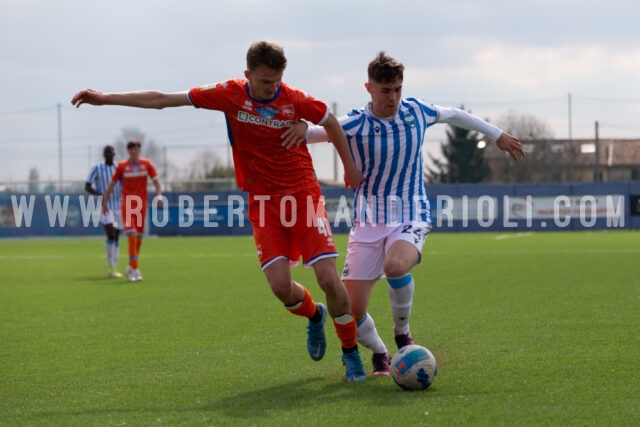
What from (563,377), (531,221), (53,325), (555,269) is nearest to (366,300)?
(563,377)

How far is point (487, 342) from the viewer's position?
24.3ft

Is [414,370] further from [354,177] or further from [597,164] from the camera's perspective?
[597,164]

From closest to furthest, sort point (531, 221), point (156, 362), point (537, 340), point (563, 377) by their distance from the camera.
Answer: point (563, 377), point (156, 362), point (537, 340), point (531, 221)

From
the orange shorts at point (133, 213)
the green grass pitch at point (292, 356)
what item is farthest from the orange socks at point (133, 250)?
the green grass pitch at point (292, 356)

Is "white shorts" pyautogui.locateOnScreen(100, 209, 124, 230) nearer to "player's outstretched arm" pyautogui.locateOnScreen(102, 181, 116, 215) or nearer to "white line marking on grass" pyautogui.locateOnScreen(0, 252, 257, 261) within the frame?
"player's outstretched arm" pyautogui.locateOnScreen(102, 181, 116, 215)

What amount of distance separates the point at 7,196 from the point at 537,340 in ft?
110

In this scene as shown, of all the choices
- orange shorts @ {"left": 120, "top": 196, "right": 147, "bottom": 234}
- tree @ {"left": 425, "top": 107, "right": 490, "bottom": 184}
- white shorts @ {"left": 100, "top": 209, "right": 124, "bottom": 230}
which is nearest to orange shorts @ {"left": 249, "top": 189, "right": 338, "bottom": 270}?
orange shorts @ {"left": 120, "top": 196, "right": 147, "bottom": 234}

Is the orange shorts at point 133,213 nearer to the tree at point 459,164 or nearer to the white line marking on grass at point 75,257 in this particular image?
the white line marking on grass at point 75,257

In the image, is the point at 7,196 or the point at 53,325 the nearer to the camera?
the point at 53,325

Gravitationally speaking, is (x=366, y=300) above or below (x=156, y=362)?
above

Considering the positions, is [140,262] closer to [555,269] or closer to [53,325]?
[555,269]

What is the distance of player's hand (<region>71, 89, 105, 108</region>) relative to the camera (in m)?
5.96

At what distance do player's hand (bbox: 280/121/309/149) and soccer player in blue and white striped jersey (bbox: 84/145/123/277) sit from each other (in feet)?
34.4

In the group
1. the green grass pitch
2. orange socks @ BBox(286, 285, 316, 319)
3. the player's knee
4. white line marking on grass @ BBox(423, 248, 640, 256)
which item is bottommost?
white line marking on grass @ BBox(423, 248, 640, 256)
